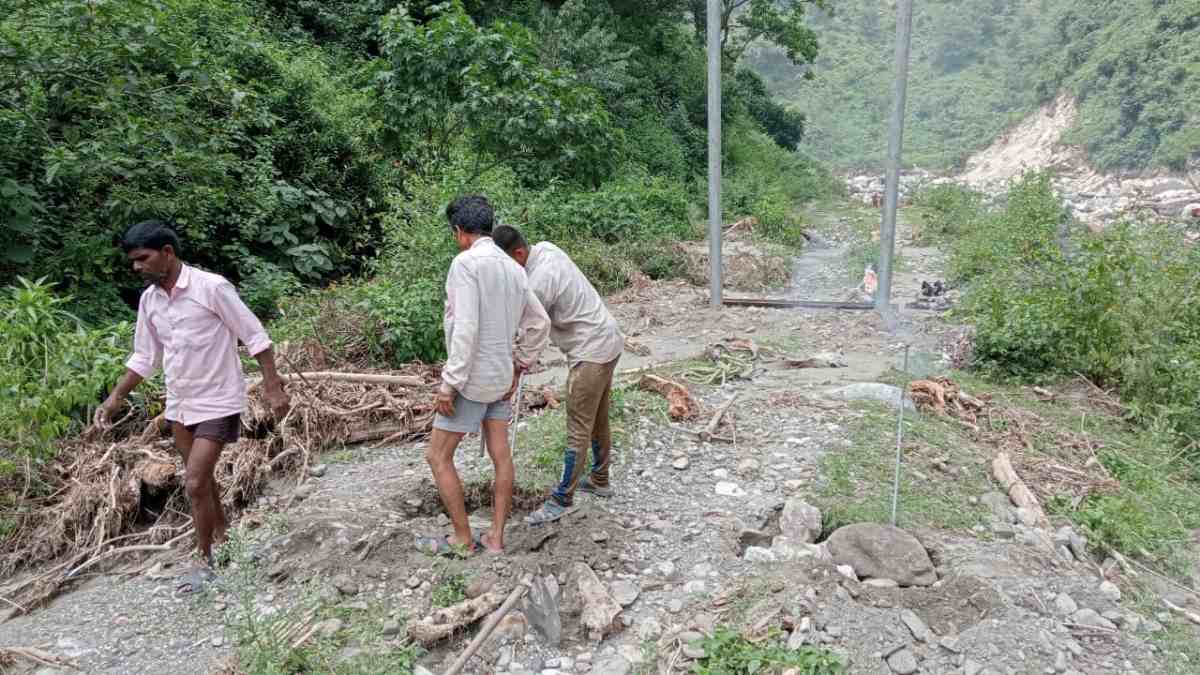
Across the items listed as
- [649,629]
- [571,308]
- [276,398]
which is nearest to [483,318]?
[571,308]

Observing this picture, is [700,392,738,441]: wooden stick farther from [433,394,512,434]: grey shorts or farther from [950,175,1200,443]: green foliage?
[950,175,1200,443]: green foliage

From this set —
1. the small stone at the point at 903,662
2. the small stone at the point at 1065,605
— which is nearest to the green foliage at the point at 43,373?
the small stone at the point at 903,662

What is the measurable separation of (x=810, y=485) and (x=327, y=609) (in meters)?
2.52

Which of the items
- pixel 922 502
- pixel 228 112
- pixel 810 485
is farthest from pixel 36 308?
pixel 922 502

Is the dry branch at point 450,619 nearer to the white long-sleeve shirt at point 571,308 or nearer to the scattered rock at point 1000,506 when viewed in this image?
the white long-sleeve shirt at point 571,308

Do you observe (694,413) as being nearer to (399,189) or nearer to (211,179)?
(211,179)

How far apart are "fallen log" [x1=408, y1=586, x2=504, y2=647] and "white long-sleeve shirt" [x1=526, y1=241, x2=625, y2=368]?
3.79ft

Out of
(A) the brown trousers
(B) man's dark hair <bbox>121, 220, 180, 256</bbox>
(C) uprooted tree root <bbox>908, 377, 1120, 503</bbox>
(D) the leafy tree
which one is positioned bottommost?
(C) uprooted tree root <bbox>908, 377, 1120, 503</bbox>

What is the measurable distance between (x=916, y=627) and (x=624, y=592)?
1.15m

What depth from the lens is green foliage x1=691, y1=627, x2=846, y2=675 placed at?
2.79m

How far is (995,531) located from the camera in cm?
405

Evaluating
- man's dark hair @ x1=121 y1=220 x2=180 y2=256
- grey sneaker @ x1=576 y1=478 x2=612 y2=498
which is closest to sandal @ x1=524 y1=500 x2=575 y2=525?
grey sneaker @ x1=576 y1=478 x2=612 y2=498

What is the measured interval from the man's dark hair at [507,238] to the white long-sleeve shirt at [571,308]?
156mm

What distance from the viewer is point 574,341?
12.3ft
